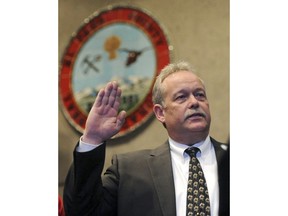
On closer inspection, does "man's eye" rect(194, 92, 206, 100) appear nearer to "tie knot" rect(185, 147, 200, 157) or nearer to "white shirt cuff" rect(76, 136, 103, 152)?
"tie knot" rect(185, 147, 200, 157)

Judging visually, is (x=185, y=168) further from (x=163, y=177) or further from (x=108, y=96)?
(x=108, y=96)

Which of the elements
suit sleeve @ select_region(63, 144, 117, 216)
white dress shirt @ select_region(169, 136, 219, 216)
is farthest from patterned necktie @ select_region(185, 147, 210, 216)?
suit sleeve @ select_region(63, 144, 117, 216)

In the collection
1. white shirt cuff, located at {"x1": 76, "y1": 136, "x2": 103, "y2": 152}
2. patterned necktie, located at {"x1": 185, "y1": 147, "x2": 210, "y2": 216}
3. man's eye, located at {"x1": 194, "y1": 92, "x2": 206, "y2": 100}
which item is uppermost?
man's eye, located at {"x1": 194, "y1": 92, "x2": 206, "y2": 100}

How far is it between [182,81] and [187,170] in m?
0.25

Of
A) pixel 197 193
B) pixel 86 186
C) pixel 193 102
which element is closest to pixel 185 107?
pixel 193 102

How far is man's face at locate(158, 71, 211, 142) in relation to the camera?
1.42 meters

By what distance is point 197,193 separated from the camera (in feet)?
4.55

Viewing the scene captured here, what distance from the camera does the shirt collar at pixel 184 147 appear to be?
1.44 meters

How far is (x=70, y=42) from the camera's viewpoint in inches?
65.0

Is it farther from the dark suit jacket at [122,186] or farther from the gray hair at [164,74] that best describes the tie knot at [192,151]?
the gray hair at [164,74]

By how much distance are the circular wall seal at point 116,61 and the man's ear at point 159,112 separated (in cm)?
2
